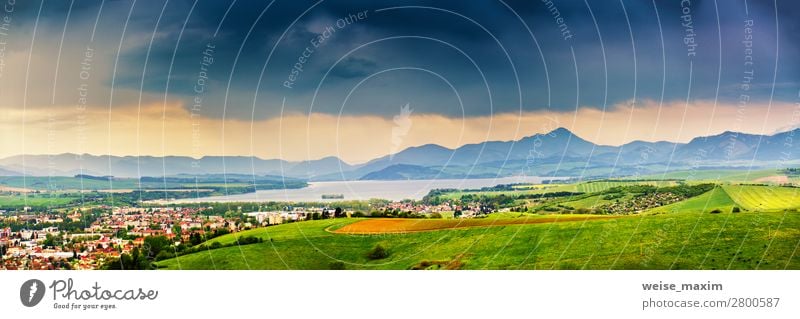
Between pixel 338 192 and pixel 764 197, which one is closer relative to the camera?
pixel 338 192

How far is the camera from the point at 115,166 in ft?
158

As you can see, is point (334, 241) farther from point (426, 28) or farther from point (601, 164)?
point (601, 164)

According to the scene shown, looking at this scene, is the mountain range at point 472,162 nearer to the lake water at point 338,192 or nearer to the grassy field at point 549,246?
the lake water at point 338,192

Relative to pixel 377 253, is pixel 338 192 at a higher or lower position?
higher

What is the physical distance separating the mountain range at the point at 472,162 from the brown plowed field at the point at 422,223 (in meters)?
3.74

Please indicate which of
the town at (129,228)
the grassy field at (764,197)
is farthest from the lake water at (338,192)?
the grassy field at (764,197)

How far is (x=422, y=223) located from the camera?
43.5 meters

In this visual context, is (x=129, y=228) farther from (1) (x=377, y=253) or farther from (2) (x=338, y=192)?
(1) (x=377, y=253)

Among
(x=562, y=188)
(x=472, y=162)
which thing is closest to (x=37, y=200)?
(x=472, y=162)

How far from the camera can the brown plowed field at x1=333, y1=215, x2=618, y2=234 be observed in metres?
41.7

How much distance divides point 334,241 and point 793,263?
25690mm

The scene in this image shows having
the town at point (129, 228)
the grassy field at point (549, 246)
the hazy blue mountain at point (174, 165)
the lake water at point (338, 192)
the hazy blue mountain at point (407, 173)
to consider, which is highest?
the hazy blue mountain at point (174, 165)

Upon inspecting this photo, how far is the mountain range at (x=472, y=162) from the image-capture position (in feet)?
145

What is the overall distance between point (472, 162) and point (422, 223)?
19.1 meters
